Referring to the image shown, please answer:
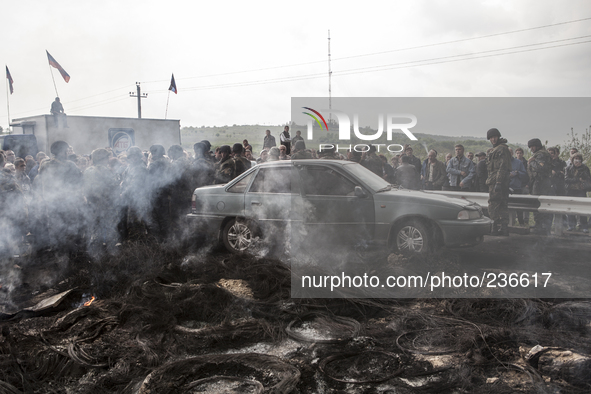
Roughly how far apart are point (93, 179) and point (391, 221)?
200 inches

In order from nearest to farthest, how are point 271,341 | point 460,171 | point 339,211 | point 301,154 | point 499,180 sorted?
point 271,341 < point 339,211 < point 499,180 < point 301,154 < point 460,171

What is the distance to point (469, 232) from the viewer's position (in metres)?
6.75

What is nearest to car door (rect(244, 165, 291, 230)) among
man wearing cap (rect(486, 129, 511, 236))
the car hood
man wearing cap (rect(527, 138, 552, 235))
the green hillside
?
the car hood

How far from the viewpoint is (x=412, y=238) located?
6.79 m

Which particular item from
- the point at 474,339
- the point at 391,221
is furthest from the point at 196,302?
the point at 391,221

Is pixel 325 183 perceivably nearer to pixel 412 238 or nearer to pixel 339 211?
pixel 339 211

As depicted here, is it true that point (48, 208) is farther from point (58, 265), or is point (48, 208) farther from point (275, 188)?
point (275, 188)

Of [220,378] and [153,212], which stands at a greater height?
[153,212]

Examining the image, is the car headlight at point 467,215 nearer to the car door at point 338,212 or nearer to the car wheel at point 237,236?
the car door at point 338,212

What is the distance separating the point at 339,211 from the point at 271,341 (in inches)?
121

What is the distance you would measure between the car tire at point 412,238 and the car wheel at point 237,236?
2.45 meters

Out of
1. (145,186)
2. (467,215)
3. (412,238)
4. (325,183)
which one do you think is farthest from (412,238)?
(145,186)

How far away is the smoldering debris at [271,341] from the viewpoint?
3.43 meters

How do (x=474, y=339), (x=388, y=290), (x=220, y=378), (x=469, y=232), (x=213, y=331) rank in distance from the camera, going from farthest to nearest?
(x=469, y=232) < (x=388, y=290) < (x=213, y=331) < (x=474, y=339) < (x=220, y=378)
